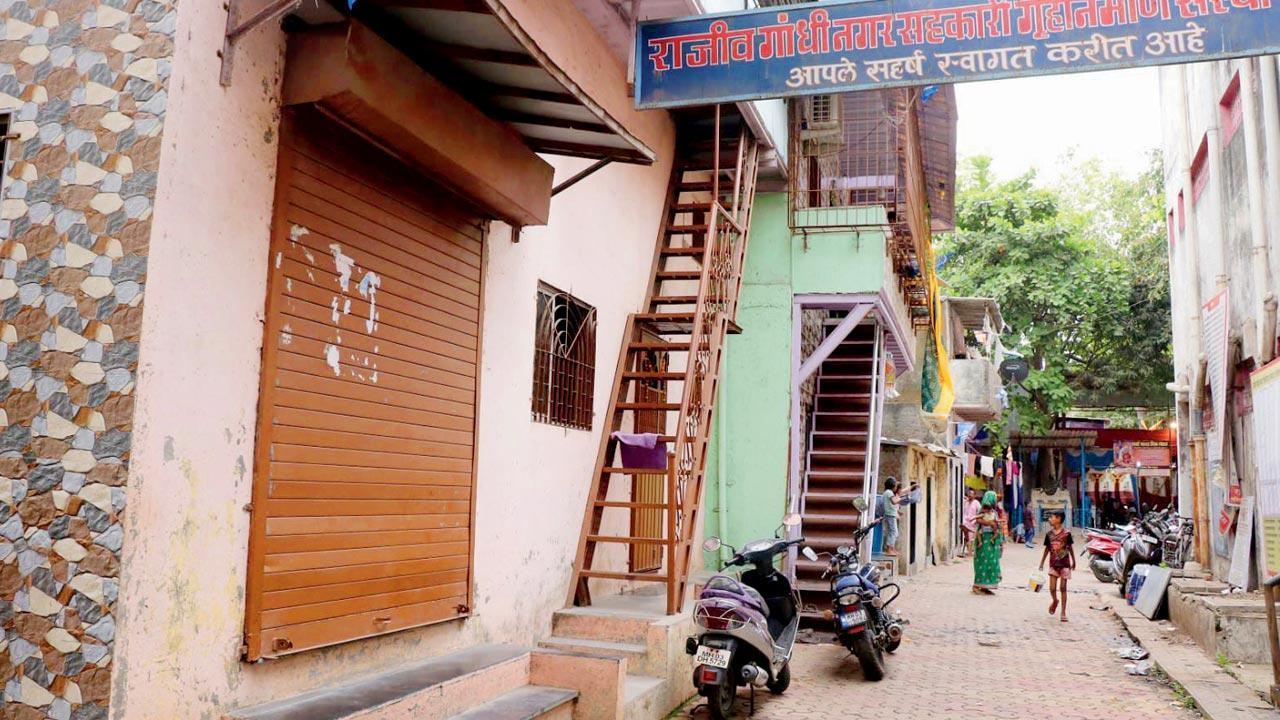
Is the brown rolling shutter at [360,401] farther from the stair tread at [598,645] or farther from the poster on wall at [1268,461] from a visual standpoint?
the poster on wall at [1268,461]

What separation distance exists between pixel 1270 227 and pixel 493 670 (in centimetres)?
918

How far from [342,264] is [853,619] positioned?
5.74 metres

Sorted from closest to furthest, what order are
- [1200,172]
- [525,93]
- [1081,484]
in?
[525,93] → [1200,172] → [1081,484]

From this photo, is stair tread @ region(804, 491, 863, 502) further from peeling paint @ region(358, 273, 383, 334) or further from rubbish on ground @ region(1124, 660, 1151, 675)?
peeling paint @ region(358, 273, 383, 334)

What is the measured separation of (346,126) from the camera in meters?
4.90

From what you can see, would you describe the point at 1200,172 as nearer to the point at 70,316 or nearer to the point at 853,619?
the point at 853,619

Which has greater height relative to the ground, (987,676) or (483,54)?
(483,54)

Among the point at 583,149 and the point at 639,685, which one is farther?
the point at 639,685

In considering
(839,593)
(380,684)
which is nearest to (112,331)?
(380,684)

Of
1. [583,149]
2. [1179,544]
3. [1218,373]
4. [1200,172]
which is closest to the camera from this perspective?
[583,149]

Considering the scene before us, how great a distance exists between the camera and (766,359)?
37.5ft

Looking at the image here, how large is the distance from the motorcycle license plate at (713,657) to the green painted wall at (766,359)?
4.24 metres

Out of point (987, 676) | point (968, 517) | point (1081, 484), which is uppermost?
point (1081, 484)

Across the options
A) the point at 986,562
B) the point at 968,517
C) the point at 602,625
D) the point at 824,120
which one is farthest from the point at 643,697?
the point at 968,517
